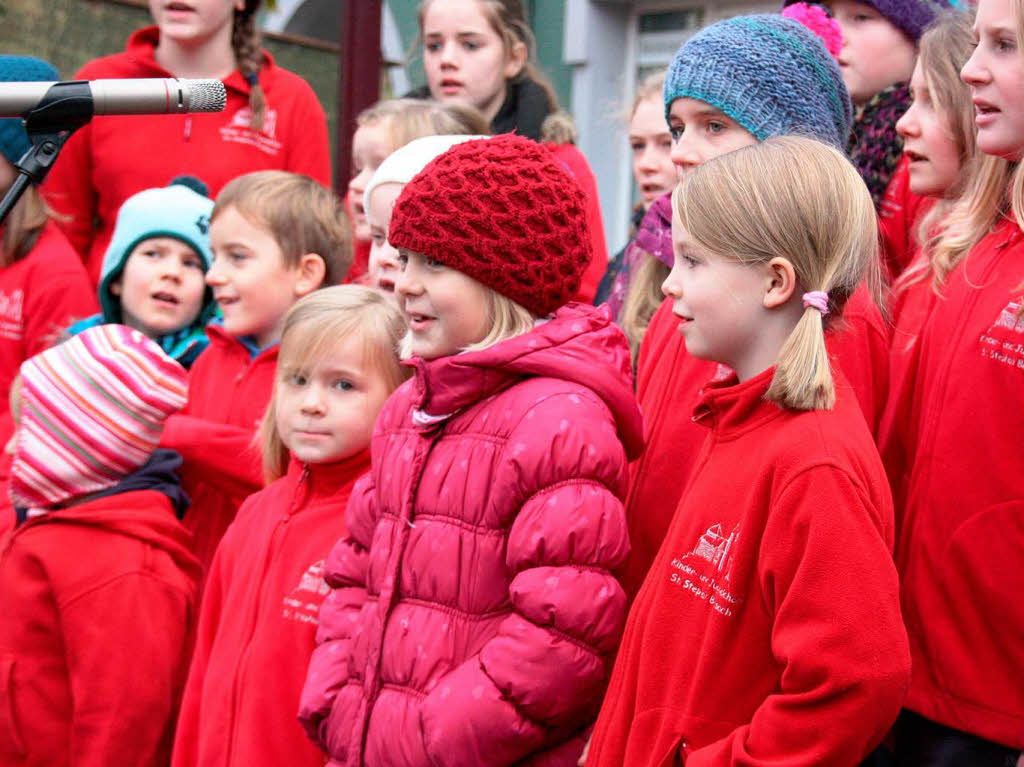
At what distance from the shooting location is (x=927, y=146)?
3.24 meters

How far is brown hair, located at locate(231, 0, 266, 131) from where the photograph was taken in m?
5.03

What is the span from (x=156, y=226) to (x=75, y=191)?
31.2 inches

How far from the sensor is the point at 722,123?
316cm

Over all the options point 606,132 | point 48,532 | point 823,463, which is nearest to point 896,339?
point 823,463

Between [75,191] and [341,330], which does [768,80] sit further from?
[75,191]

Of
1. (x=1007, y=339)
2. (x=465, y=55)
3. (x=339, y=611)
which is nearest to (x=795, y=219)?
(x=1007, y=339)

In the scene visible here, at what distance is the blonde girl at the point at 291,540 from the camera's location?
327 cm

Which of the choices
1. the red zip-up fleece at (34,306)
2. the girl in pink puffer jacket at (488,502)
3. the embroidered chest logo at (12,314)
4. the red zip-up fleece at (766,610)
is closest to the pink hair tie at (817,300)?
the red zip-up fleece at (766,610)

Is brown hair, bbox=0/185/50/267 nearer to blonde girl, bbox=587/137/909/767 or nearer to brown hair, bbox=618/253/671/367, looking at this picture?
brown hair, bbox=618/253/671/367

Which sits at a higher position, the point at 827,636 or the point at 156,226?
the point at 827,636

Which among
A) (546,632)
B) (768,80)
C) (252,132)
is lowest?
(546,632)

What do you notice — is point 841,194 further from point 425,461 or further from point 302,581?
point 302,581

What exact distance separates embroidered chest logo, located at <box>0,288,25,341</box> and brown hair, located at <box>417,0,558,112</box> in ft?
5.46

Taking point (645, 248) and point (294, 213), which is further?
point (294, 213)
